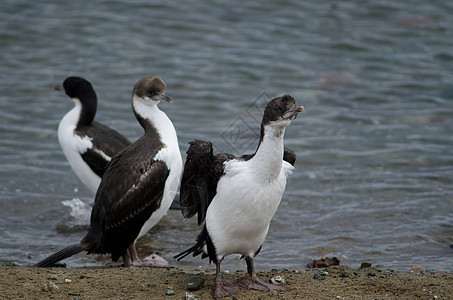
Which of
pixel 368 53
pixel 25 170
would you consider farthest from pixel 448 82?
pixel 25 170

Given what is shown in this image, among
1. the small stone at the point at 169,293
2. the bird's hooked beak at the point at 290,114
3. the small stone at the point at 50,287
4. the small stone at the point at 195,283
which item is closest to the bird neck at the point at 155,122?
the small stone at the point at 195,283

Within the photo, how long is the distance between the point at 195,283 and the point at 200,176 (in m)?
0.88

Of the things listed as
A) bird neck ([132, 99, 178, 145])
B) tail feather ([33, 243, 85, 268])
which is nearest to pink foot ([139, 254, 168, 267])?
tail feather ([33, 243, 85, 268])

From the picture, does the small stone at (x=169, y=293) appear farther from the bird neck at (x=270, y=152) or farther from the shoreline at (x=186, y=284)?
the bird neck at (x=270, y=152)

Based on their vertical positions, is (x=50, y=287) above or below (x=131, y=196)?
below

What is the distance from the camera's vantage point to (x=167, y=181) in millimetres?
6480

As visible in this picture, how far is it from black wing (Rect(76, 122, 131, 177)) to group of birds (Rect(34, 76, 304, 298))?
12 millimetres

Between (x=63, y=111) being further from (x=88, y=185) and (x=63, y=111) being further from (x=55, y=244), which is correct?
(x=55, y=244)

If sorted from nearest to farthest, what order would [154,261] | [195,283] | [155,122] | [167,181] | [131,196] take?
[195,283] → [131,196] → [167,181] → [154,261] → [155,122]

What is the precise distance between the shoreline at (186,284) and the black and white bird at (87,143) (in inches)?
87.9

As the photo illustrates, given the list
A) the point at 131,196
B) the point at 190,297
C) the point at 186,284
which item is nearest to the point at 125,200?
the point at 131,196

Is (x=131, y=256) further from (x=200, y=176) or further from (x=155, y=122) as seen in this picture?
(x=200, y=176)

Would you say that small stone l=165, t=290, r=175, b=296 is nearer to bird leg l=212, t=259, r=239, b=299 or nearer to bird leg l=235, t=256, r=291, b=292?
bird leg l=212, t=259, r=239, b=299

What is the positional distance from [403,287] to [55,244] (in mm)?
3926
